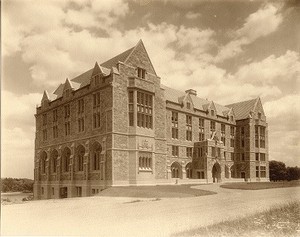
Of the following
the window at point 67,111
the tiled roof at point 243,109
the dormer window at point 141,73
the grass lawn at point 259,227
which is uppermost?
the dormer window at point 141,73

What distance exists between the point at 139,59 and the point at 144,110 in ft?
18.2

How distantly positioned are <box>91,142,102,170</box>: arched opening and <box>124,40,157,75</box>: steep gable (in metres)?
9.33

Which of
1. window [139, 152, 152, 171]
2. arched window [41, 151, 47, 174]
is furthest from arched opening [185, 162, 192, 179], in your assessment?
arched window [41, 151, 47, 174]

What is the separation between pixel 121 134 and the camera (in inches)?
1268

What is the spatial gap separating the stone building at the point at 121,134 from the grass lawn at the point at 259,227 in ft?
58.7

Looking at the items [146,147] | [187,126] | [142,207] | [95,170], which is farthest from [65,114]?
[142,207]

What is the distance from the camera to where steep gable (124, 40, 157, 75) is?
3384 cm

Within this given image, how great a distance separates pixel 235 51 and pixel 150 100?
54.9ft

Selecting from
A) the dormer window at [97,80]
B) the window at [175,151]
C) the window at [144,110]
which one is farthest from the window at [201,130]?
the dormer window at [97,80]

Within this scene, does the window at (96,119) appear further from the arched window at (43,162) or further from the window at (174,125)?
the window at (174,125)

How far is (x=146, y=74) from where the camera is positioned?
35.2 m

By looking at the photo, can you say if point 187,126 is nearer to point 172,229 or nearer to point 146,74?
point 146,74

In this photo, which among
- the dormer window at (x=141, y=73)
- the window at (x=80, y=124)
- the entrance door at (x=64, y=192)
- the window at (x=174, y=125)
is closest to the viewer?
the dormer window at (x=141, y=73)

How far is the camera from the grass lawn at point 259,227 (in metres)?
12.3
